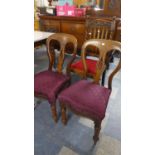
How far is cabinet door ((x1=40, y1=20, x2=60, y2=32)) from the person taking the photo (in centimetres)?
306

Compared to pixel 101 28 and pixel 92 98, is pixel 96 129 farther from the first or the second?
pixel 101 28

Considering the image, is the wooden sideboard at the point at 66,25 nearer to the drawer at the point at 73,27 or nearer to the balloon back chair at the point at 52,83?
the drawer at the point at 73,27

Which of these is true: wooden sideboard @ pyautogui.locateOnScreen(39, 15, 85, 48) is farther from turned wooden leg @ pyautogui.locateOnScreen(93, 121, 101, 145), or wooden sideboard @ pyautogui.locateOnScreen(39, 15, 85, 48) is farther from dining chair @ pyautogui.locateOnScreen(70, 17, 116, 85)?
turned wooden leg @ pyautogui.locateOnScreen(93, 121, 101, 145)

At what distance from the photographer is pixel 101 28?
2.15 metres

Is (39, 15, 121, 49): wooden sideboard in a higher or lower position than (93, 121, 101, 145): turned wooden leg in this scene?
higher

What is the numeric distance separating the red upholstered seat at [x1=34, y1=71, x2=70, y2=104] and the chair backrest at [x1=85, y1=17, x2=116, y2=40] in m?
0.90

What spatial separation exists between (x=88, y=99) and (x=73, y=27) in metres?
1.98

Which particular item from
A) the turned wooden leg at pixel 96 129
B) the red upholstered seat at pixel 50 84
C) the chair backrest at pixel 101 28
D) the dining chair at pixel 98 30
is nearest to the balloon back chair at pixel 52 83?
the red upholstered seat at pixel 50 84

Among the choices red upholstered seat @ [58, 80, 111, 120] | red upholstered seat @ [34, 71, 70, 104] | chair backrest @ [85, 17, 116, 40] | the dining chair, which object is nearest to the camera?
red upholstered seat @ [58, 80, 111, 120]

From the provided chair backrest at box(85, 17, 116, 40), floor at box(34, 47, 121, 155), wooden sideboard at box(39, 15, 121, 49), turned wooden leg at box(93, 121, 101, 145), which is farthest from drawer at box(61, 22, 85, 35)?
turned wooden leg at box(93, 121, 101, 145)

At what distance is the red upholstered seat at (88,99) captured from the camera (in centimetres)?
125
